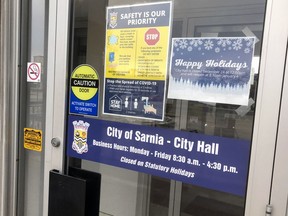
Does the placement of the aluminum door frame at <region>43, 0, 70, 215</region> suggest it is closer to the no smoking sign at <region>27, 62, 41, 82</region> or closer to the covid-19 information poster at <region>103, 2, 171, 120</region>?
the no smoking sign at <region>27, 62, 41, 82</region>

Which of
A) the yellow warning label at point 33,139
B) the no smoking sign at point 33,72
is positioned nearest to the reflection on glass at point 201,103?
the no smoking sign at point 33,72

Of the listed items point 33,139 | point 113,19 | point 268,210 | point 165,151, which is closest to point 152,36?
point 113,19

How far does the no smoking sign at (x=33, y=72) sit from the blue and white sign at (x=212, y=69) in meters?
0.89

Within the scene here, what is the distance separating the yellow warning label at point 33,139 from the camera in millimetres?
1822

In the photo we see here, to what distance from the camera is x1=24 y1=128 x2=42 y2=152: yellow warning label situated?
1.82 meters

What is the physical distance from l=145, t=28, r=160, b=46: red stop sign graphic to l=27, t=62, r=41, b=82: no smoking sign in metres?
0.78

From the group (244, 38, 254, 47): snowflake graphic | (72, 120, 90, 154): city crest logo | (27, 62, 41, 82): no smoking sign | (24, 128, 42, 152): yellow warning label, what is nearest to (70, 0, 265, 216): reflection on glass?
(244, 38, 254, 47): snowflake graphic

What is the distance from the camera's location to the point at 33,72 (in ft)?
5.92

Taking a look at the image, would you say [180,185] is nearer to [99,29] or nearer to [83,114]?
[83,114]

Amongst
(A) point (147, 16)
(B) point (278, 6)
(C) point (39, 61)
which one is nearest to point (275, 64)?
(B) point (278, 6)

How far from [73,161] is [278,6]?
1.31 m

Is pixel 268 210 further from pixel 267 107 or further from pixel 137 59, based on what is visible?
pixel 137 59

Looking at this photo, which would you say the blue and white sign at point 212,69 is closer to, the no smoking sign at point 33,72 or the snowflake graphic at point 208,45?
the snowflake graphic at point 208,45

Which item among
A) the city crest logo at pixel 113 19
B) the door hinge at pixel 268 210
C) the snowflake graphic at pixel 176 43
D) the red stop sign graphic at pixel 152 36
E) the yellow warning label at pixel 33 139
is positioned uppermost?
the city crest logo at pixel 113 19
